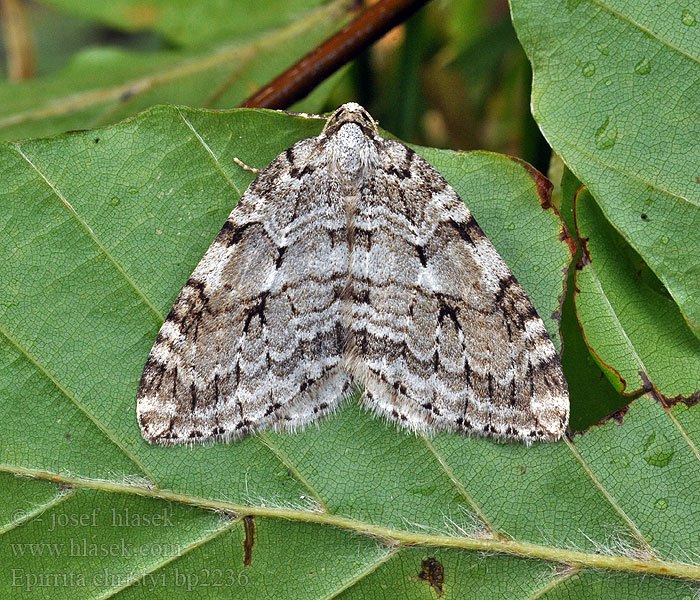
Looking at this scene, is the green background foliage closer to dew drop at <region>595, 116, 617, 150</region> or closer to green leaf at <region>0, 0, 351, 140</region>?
dew drop at <region>595, 116, 617, 150</region>

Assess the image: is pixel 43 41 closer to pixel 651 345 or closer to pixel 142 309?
pixel 142 309

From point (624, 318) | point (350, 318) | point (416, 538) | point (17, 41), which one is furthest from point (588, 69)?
point (17, 41)

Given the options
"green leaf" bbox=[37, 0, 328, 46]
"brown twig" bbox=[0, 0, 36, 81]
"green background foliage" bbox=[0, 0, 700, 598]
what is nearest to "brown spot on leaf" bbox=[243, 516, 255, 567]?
"green background foliage" bbox=[0, 0, 700, 598]

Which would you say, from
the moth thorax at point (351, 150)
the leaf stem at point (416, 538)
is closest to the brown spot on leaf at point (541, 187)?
the moth thorax at point (351, 150)

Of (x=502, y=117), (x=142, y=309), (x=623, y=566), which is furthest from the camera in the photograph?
(x=502, y=117)

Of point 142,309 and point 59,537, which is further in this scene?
point 142,309

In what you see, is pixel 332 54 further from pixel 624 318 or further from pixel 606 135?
pixel 624 318

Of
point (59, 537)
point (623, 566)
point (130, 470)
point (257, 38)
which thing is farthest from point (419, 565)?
point (257, 38)
